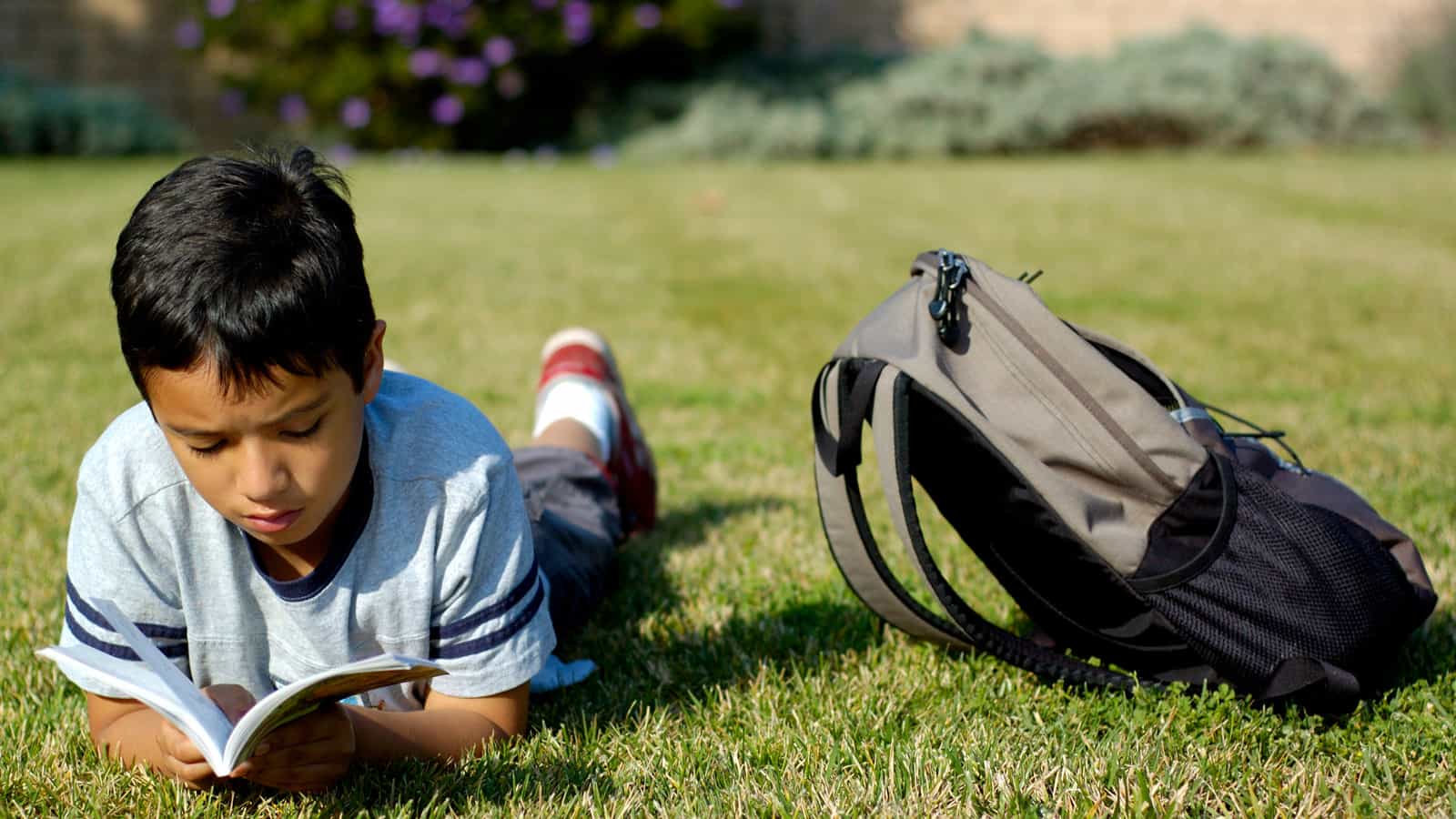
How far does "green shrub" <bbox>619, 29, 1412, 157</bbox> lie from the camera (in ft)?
46.7

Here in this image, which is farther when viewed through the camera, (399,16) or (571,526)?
(399,16)

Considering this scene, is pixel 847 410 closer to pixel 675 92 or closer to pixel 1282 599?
pixel 1282 599

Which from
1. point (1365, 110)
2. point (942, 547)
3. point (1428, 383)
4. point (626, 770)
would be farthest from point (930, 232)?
point (1365, 110)

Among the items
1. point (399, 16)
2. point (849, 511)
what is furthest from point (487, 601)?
point (399, 16)

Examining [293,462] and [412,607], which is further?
[412,607]

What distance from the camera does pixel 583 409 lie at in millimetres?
3510

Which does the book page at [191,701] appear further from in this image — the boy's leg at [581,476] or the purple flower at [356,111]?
the purple flower at [356,111]

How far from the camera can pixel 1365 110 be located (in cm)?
1454

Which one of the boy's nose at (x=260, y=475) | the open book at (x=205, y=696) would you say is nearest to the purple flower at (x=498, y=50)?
the boy's nose at (x=260, y=475)

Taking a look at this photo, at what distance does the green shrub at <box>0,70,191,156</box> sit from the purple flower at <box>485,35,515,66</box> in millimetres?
3748

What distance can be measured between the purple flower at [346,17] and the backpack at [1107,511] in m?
12.3

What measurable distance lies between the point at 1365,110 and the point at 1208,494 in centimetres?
1409

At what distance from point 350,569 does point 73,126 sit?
13.8 m

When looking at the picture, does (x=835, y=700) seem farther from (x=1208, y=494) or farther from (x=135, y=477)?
(x=135, y=477)
